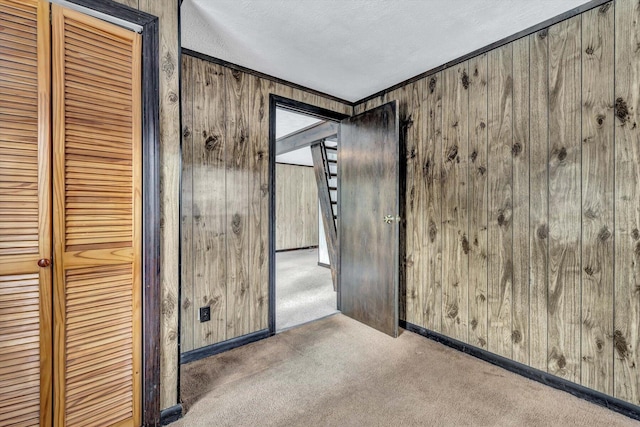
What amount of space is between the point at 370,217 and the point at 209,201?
1.47 m

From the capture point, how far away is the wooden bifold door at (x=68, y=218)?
117cm

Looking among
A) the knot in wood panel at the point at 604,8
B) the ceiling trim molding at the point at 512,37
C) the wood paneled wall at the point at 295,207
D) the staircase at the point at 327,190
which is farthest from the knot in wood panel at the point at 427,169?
the wood paneled wall at the point at 295,207

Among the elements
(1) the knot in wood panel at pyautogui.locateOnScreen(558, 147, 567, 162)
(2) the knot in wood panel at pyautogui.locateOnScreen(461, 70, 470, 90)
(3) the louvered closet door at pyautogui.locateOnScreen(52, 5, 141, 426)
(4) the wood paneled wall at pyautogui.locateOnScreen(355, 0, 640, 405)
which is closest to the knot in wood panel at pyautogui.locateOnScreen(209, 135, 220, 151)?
(3) the louvered closet door at pyautogui.locateOnScreen(52, 5, 141, 426)

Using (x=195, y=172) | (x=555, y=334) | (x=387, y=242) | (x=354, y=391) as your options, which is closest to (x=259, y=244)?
(x=195, y=172)

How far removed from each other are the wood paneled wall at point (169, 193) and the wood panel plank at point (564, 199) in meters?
2.28

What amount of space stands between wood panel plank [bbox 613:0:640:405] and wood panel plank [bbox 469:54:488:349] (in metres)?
0.70

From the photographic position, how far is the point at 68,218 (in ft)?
4.21

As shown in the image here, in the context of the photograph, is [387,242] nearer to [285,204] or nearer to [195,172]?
[195,172]

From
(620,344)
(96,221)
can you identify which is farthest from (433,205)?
(96,221)

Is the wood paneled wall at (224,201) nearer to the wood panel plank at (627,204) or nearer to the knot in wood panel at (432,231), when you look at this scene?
the knot in wood panel at (432,231)

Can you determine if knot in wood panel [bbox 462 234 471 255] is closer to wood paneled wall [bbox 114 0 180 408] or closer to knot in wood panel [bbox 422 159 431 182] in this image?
knot in wood panel [bbox 422 159 431 182]

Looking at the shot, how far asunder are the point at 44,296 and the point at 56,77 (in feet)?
3.07

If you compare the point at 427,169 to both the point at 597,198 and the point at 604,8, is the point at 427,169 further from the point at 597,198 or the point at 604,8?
the point at 604,8

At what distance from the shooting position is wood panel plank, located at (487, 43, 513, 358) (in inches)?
80.7
